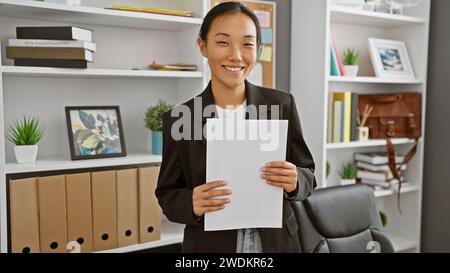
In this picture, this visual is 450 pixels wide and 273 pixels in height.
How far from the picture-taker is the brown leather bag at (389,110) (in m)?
1.81

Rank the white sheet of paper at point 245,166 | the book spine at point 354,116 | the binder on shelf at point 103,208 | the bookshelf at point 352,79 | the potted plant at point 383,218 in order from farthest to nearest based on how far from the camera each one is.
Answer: the potted plant at point 383,218, the book spine at point 354,116, the bookshelf at point 352,79, the binder on shelf at point 103,208, the white sheet of paper at point 245,166

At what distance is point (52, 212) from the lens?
113 cm

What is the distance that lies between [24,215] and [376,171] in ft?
4.60

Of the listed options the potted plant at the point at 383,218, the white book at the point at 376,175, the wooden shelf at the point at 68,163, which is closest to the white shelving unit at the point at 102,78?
the wooden shelf at the point at 68,163

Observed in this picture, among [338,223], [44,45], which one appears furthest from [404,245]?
[44,45]

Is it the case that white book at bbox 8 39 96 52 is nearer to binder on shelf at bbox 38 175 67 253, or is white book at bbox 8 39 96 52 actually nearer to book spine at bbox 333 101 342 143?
binder on shelf at bbox 38 175 67 253

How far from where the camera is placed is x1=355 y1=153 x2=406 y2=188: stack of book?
184cm

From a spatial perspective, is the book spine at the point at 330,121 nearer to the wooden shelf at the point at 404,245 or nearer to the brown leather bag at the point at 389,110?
the brown leather bag at the point at 389,110

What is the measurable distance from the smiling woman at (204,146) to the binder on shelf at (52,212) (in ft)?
1.62

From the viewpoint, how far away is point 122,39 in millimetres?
1299

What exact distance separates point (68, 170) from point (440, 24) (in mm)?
1584
